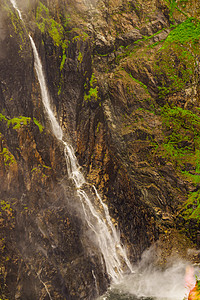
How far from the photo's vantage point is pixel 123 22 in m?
30.2

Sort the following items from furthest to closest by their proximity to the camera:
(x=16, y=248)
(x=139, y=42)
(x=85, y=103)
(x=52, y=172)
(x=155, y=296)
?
(x=139, y=42) < (x=85, y=103) < (x=52, y=172) < (x=155, y=296) < (x=16, y=248)

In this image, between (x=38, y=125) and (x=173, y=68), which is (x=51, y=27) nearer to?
(x=38, y=125)

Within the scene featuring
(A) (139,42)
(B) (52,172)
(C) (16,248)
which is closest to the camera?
(C) (16,248)

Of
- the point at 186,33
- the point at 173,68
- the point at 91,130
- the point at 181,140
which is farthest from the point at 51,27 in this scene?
the point at 181,140

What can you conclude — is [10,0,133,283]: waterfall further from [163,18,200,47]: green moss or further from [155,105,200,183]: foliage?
[163,18,200,47]: green moss

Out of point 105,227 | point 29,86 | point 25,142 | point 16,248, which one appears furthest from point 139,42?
point 16,248

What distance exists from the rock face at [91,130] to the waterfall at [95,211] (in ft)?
2.00

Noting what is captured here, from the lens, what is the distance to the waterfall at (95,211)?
2111 cm

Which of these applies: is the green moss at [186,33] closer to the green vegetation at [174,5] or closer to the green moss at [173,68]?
the green moss at [173,68]

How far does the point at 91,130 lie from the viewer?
82.1ft

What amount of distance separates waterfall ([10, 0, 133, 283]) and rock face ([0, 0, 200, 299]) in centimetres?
Answer: 61

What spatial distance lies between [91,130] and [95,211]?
725 centimetres

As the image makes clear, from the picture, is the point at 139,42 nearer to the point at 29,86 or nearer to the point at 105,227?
the point at 29,86

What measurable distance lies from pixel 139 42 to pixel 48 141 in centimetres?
1562
